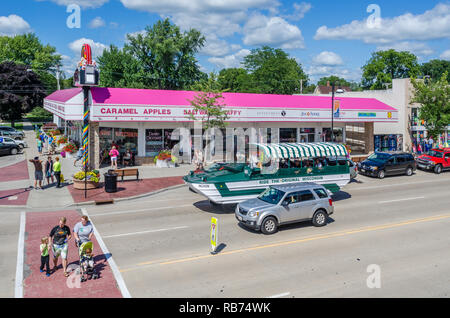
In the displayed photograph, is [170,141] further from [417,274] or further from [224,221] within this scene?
[417,274]

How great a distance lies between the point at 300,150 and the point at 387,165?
11732 millimetres

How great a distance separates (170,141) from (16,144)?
672 inches

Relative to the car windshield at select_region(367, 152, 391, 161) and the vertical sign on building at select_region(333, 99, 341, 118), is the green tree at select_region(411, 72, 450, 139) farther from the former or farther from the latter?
the car windshield at select_region(367, 152, 391, 161)

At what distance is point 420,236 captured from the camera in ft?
45.9

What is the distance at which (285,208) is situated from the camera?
14.4 m

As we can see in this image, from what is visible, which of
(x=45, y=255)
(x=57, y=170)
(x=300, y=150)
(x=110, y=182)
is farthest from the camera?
(x=57, y=170)

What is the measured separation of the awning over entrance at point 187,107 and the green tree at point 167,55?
25237 millimetres

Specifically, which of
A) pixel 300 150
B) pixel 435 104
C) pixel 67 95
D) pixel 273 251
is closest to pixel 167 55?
pixel 67 95

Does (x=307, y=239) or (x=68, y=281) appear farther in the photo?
(x=307, y=239)

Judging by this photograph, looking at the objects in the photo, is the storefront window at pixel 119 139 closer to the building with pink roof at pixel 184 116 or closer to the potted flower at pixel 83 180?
the building with pink roof at pixel 184 116

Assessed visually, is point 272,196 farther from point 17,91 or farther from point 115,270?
point 17,91

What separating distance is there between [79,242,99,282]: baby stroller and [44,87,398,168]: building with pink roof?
17.9 m
